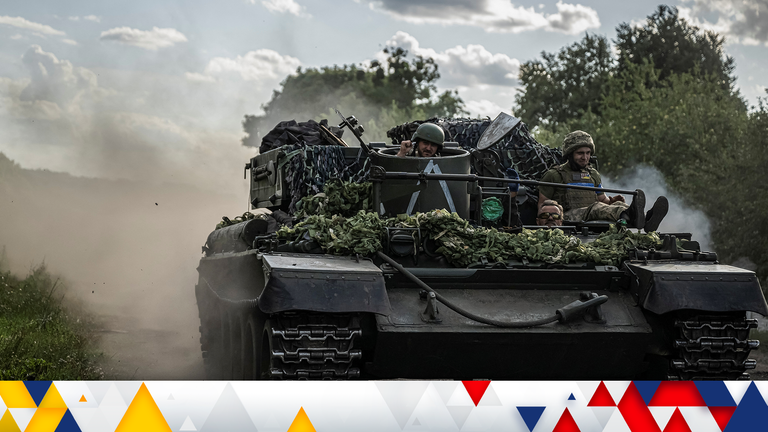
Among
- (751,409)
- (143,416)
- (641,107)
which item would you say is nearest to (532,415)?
(751,409)

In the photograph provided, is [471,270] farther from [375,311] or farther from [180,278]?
[180,278]

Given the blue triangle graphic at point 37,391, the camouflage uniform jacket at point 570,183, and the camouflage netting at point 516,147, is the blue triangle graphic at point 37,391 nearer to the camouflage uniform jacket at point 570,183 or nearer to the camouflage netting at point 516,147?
the camouflage uniform jacket at point 570,183

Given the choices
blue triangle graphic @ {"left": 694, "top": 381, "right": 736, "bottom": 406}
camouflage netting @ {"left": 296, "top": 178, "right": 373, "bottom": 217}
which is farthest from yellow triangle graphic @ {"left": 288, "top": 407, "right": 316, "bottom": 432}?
camouflage netting @ {"left": 296, "top": 178, "right": 373, "bottom": 217}

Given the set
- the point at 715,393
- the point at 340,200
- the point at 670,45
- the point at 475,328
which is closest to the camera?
the point at 715,393

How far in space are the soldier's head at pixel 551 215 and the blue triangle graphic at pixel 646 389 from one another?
3526mm

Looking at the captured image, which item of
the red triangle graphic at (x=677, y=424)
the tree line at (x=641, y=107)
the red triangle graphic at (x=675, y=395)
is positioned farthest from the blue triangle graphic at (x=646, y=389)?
the tree line at (x=641, y=107)

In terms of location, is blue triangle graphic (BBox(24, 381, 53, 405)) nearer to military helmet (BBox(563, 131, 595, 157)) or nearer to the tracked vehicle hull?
the tracked vehicle hull

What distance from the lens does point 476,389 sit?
4.45m

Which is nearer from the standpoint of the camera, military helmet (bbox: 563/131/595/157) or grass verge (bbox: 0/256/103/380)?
grass verge (bbox: 0/256/103/380)

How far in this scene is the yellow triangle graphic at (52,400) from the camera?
414 centimetres

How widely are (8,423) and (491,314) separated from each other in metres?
3.22

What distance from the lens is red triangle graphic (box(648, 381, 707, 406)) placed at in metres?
4.65

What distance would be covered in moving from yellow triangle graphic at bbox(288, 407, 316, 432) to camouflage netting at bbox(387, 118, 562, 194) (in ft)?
18.5

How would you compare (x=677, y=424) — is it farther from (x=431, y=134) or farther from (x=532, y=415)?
(x=431, y=134)
